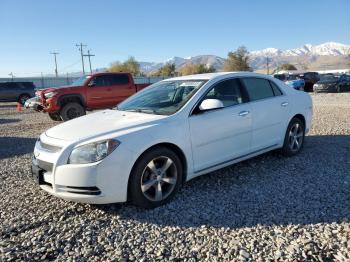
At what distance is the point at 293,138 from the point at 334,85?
66.3ft

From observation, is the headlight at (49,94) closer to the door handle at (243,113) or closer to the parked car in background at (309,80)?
the door handle at (243,113)

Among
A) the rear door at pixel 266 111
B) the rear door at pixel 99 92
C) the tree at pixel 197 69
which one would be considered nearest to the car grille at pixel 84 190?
the rear door at pixel 266 111

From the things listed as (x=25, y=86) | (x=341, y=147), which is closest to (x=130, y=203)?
(x=341, y=147)

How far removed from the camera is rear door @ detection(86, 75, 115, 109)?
1190 centimetres

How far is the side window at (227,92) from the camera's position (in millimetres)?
4512

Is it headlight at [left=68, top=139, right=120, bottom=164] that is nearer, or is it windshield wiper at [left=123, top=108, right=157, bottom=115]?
headlight at [left=68, top=139, right=120, bottom=164]

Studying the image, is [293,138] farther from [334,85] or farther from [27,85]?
[27,85]

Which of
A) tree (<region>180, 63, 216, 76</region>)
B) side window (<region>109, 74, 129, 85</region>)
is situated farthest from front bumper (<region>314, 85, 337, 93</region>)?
tree (<region>180, 63, 216, 76</region>)

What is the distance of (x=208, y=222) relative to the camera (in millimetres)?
3461

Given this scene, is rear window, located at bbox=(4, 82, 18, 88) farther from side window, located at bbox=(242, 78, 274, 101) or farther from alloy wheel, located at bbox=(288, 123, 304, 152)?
alloy wheel, located at bbox=(288, 123, 304, 152)

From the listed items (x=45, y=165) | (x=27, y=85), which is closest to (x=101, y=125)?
(x=45, y=165)

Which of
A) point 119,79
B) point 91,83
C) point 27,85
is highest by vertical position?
point 27,85

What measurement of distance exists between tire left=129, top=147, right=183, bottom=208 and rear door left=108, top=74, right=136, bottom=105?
8924 millimetres

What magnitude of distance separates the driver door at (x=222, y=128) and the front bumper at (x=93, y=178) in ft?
3.26
